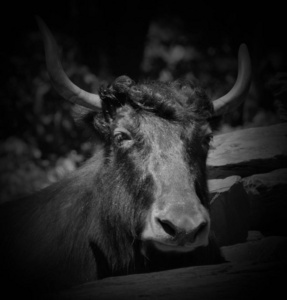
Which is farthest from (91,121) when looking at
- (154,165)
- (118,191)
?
(154,165)

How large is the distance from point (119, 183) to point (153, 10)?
557 cm

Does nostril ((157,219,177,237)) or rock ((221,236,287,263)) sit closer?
nostril ((157,219,177,237))

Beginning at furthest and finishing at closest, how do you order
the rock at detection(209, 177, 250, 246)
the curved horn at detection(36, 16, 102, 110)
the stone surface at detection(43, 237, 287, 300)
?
the rock at detection(209, 177, 250, 246), the curved horn at detection(36, 16, 102, 110), the stone surface at detection(43, 237, 287, 300)

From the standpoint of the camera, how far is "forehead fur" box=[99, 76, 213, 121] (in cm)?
325

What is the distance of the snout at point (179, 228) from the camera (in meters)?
2.24

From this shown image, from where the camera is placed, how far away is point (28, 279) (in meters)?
3.13

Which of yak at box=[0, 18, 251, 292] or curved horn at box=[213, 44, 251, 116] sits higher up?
curved horn at box=[213, 44, 251, 116]

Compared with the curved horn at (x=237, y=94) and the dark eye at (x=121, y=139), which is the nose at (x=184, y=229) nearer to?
the dark eye at (x=121, y=139)

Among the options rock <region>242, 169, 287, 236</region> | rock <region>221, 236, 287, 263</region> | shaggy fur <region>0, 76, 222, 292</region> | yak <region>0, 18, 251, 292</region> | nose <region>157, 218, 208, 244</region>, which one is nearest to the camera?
nose <region>157, 218, 208, 244</region>

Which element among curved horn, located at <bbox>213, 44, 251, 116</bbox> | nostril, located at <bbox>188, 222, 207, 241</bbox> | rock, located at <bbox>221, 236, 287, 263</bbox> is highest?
curved horn, located at <bbox>213, 44, 251, 116</bbox>

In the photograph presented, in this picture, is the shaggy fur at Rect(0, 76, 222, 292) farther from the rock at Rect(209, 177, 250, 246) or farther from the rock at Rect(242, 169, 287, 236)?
the rock at Rect(242, 169, 287, 236)

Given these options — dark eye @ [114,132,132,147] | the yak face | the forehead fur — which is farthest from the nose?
the forehead fur

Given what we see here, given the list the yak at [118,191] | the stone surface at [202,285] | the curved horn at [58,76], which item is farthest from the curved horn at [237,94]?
the stone surface at [202,285]

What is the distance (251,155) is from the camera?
204 inches
